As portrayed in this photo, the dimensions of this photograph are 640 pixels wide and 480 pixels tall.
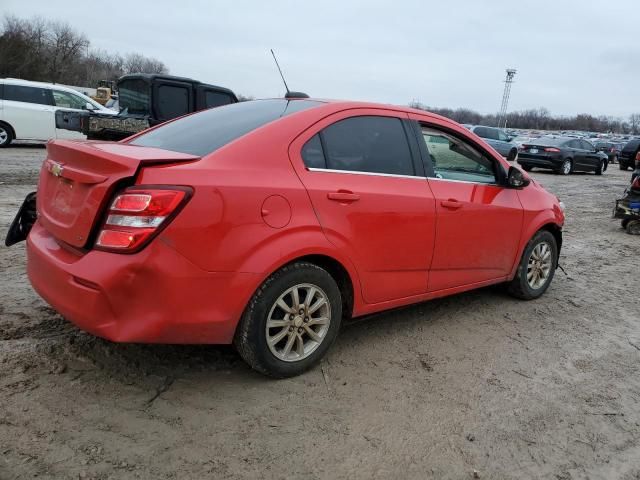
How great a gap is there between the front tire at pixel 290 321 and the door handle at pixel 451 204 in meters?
1.11

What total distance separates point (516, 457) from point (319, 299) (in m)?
1.32

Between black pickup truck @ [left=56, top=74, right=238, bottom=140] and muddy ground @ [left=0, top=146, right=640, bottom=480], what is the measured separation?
736cm

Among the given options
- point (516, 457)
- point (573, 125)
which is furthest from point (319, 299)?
point (573, 125)

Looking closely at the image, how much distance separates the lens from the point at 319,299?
124 inches

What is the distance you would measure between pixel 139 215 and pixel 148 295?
1.26ft

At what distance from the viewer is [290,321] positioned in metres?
3.04

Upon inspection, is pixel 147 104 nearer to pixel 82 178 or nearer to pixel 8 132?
pixel 8 132

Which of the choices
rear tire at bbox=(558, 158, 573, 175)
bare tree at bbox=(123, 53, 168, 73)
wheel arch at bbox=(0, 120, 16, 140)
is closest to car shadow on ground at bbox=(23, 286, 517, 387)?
wheel arch at bbox=(0, 120, 16, 140)

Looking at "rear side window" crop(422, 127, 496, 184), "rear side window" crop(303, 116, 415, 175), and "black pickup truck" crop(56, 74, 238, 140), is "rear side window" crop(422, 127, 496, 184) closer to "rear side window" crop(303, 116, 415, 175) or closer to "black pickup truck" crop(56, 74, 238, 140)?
"rear side window" crop(303, 116, 415, 175)

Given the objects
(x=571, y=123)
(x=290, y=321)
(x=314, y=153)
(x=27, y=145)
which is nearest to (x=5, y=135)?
(x=27, y=145)

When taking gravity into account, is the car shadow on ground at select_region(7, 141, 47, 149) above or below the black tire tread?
below

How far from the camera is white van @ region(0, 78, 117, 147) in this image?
44.6 ft

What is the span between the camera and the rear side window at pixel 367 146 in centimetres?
326

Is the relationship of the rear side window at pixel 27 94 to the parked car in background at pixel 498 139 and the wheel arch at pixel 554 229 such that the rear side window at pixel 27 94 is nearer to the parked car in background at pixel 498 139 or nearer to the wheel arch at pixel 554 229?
the wheel arch at pixel 554 229
